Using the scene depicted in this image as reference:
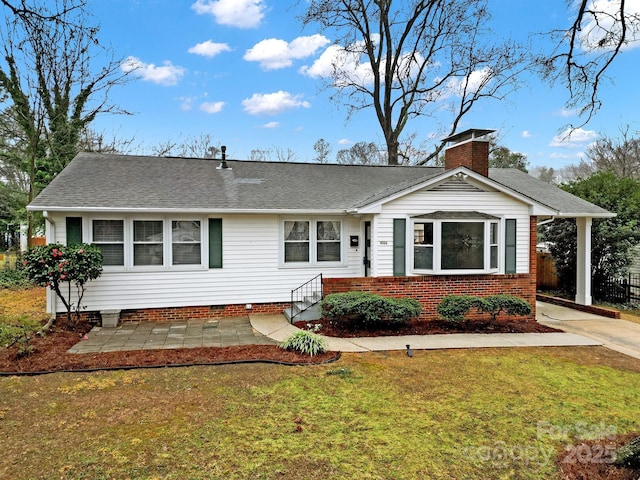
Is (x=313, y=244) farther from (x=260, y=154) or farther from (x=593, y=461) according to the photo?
(x=260, y=154)

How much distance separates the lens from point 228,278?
33.0 ft

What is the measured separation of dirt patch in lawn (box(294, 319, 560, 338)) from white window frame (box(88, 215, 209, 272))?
9.88 feet

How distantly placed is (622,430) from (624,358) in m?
3.63

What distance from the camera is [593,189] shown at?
1358 cm

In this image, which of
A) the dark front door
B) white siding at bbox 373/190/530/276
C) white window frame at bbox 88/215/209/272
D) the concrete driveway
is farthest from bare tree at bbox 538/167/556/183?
white window frame at bbox 88/215/209/272

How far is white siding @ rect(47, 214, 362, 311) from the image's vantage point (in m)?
9.30

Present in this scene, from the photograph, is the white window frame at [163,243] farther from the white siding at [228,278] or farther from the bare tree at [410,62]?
the bare tree at [410,62]

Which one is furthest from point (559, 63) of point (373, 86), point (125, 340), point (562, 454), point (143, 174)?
point (373, 86)

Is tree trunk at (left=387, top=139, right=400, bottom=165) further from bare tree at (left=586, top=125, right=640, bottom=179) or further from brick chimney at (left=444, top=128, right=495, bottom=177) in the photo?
bare tree at (left=586, top=125, right=640, bottom=179)

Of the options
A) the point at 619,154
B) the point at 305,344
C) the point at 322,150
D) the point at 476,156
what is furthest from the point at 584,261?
the point at 619,154

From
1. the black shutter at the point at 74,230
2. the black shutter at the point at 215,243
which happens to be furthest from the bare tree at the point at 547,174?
the black shutter at the point at 74,230

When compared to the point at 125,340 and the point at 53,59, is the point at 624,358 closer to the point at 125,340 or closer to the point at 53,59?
the point at 125,340

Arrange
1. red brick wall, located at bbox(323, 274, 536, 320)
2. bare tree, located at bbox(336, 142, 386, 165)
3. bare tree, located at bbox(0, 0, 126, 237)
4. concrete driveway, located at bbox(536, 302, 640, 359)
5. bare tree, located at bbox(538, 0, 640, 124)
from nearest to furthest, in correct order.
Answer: bare tree, located at bbox(538, 0, 640, 124) → concrete driveway, located at bbox(536, 302, 640, 359) → red brick wall, located at bbox(323, 274, 536, 320) → bare tree, located at bbox(0, 0, 126, 237) → bare tree, located at bbox(336, 142, 386, 165)

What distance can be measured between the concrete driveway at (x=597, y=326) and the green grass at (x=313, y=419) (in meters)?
1.91
